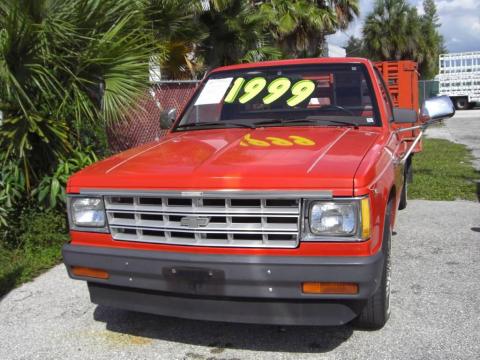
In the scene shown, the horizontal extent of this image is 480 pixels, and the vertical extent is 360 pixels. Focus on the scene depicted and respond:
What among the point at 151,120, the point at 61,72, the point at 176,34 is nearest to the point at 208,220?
the point at 61,72

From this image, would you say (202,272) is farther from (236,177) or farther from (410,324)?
(410,324)

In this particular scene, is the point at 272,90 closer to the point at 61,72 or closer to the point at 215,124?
the point at 215,124

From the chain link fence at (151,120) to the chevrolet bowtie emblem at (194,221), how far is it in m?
4.56

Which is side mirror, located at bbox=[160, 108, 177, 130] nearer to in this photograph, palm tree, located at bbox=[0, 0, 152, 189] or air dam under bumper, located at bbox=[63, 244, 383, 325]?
palm tree, located at bbox=[0, 0, 152, 189]

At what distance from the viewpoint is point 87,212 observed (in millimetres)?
3480

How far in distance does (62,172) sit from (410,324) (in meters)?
3.67

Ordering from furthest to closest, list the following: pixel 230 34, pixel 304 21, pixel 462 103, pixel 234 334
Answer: pixel 462 103
pixel 304 21
pixel 230 34
pixel 234 334

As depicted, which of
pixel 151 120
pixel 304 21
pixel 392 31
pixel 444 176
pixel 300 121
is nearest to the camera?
pixel 300 121

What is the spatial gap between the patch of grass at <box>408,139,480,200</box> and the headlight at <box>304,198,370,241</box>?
5537mm

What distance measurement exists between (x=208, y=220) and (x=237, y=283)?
39 centimetres

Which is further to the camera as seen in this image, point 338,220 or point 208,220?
point 208,220

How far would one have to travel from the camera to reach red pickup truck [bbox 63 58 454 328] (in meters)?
2.97

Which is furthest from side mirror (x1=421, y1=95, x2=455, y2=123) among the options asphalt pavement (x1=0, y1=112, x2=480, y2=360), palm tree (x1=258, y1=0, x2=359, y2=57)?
palm tree (x1=258, y1=0, x2=359, y2=57)

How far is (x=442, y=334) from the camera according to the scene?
142 inches
